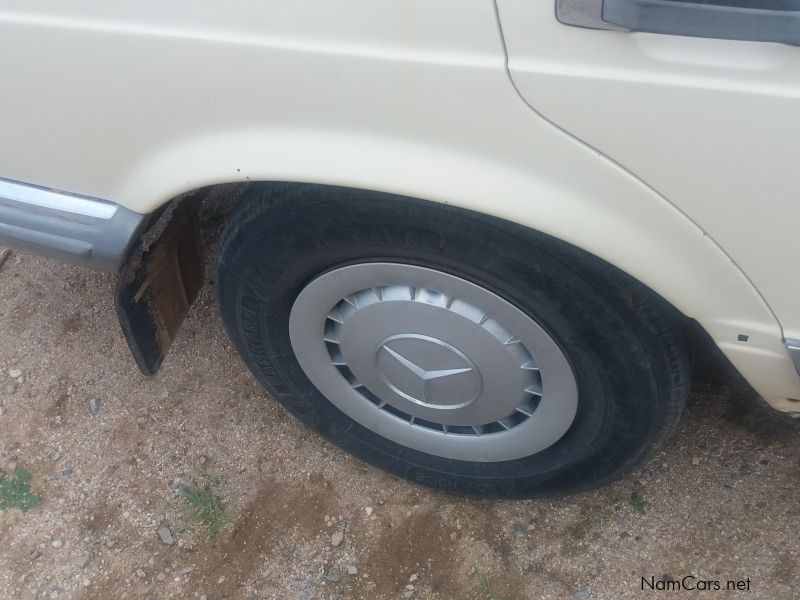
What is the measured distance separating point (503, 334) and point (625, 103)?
1.95 feet

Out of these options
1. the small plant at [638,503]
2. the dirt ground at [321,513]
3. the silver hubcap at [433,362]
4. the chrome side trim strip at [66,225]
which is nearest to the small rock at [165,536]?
the dirt ground at [321,513]

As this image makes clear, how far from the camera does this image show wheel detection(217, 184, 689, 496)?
132 cm

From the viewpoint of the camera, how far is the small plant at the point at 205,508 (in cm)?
198

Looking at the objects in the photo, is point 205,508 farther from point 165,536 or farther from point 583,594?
point 583,594

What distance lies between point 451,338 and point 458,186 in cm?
44

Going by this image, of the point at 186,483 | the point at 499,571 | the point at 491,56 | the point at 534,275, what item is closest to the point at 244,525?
the point at 186,483

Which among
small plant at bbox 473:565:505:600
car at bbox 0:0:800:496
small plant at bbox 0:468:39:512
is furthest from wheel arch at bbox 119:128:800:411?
small plant at bbox 0:468:39:512

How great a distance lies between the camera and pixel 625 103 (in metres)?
1.03

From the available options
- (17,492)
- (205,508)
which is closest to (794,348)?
(205,508)

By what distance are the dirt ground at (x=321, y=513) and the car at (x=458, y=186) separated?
0.28 metres

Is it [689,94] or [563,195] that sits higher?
[689,94]

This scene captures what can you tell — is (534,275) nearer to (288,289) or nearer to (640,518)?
(288,289)

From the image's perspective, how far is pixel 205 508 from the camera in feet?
6.57

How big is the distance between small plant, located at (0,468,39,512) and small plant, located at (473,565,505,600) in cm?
132
